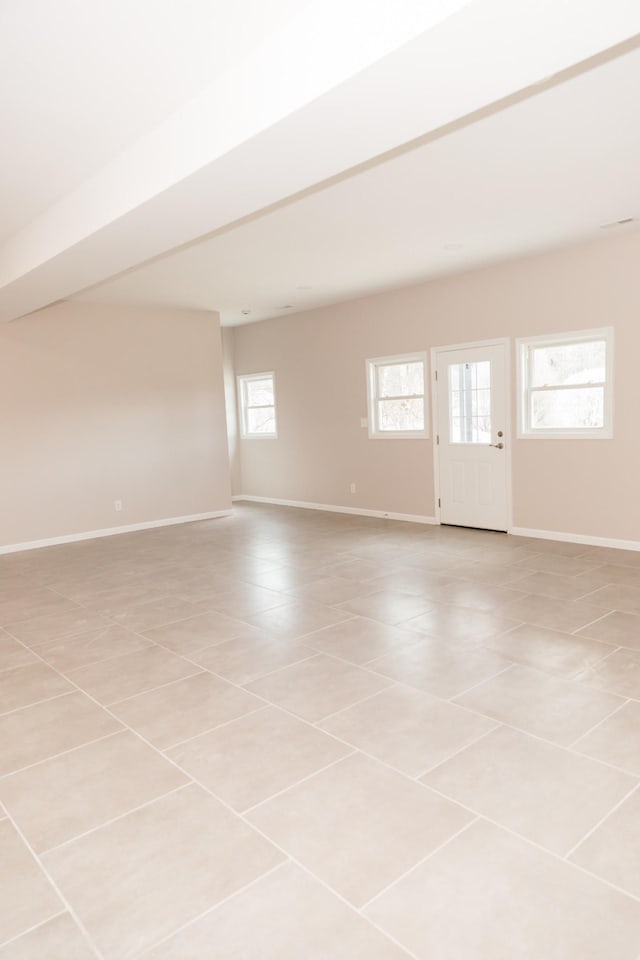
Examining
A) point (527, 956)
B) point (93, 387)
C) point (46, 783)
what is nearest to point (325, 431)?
point (93, 387)

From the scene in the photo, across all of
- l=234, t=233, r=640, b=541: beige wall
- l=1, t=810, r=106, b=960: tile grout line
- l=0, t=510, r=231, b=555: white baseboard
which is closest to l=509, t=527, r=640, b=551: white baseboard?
l=234, t=233, r=640, b=541: beige wall

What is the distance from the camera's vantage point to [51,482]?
6.75m

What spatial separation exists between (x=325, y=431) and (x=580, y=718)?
19.5 feet

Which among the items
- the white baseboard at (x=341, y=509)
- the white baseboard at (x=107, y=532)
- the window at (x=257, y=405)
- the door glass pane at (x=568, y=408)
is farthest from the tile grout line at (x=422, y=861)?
the window at (x=257, y=405)

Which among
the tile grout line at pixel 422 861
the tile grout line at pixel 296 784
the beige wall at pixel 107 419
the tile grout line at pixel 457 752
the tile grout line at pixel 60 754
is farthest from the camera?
the beige wall at pixel 107 419

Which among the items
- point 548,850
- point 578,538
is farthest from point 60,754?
point 578,538

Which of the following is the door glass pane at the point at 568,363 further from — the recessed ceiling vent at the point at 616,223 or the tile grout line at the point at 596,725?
the tile grout line at the point at 596,725

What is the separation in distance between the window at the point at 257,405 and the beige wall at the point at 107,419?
111cm

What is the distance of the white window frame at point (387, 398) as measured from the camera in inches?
277

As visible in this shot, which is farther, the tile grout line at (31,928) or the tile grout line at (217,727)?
the tile grout line at (217,727)

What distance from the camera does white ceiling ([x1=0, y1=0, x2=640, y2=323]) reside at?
1933 millimetres

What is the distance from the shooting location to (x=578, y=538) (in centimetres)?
577

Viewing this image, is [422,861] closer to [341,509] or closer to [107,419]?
[107,419]

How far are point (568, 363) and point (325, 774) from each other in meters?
4.63
